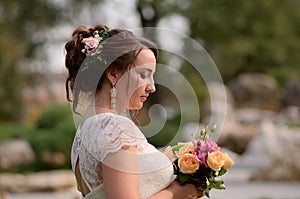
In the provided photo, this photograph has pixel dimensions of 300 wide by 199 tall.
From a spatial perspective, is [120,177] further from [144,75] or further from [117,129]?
[144,75]

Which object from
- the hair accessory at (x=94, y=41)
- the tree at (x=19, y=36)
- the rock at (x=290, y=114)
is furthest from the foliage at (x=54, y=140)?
the hair accessory at (x=94, y=41)

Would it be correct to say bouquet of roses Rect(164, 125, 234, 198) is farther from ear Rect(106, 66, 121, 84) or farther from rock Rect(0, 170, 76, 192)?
rock Rect(0, 170, 76, 192)

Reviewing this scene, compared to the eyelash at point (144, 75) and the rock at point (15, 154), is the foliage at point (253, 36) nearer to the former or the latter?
the rock at point (15, 154)

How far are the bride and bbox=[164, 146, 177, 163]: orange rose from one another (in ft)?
0.33

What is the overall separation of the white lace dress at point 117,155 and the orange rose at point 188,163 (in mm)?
42

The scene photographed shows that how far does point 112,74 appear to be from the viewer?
2750 millimetres

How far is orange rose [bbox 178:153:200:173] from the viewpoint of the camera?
2.73m

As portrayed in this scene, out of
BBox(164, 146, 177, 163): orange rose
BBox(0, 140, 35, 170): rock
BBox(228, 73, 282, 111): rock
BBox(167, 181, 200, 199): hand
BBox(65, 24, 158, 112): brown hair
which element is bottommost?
BBox(167, 181, 200, 199): hand

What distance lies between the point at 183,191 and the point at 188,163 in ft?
0.39

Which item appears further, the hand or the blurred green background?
the blurred green background

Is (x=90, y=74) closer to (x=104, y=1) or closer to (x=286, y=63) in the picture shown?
(x=104, y=1)

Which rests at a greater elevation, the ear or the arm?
the ear

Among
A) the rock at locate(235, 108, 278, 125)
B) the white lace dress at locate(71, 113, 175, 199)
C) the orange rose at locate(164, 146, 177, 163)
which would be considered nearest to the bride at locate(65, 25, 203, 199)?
the white lace dress at locate(71, 113, 175, 199)

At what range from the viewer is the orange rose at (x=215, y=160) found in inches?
109
